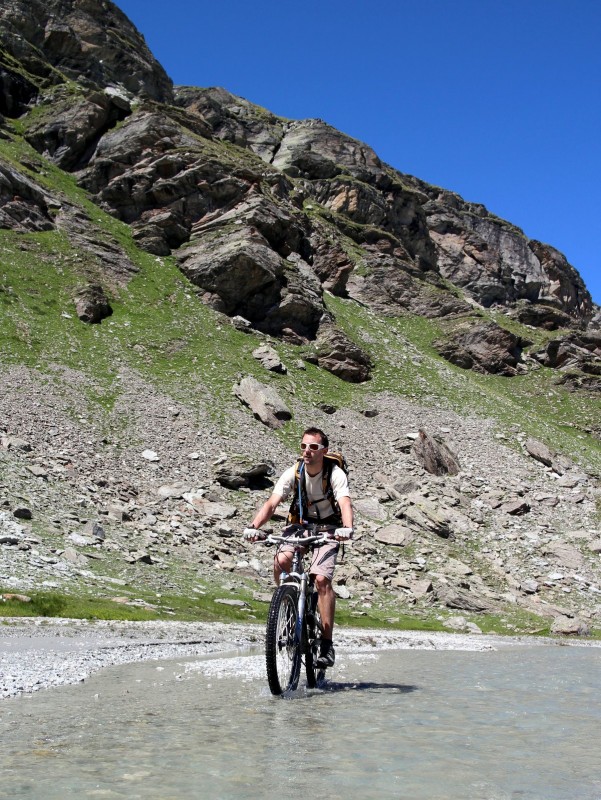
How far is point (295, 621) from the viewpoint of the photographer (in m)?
9.27

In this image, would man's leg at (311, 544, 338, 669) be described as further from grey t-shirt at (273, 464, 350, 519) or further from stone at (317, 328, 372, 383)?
stone at (317, 328, 372, 383)

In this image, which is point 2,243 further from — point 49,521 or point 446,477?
point 446,477

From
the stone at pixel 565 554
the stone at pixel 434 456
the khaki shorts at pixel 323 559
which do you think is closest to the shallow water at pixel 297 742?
the khaki shorts at pixel 323 559

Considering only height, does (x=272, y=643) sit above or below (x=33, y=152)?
below

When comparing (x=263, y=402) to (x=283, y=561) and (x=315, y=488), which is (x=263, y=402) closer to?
(x=315, y=488)

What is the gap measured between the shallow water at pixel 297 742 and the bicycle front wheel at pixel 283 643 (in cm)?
26

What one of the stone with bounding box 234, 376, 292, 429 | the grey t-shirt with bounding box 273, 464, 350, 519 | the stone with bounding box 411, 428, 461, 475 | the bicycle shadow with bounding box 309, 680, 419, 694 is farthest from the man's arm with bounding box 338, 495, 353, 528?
the stone with bounding box 234, 376, 292, 429

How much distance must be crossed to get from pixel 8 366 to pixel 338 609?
35.4 metres

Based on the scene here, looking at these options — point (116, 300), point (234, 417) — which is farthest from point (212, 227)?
point (234, 417)

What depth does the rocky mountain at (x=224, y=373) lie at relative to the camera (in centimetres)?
3791

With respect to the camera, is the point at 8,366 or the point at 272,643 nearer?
the point at 272,643

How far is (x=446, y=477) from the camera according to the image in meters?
55.7

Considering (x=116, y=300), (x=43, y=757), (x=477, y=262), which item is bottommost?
(x=43, y=757)

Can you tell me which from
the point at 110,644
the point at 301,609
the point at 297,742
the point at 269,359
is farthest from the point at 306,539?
the point at 269,359
